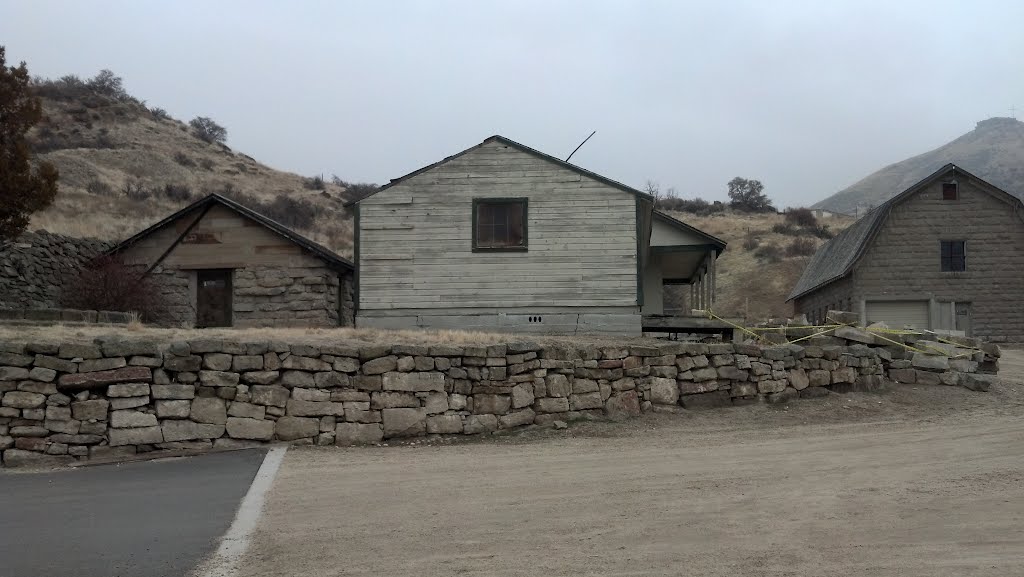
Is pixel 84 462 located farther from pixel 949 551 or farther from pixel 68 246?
pixel 68 246

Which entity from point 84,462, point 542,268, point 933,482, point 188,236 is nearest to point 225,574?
point 84,462

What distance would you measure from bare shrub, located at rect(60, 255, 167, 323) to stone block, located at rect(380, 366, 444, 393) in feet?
36.6

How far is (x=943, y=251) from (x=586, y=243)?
54.5 ft

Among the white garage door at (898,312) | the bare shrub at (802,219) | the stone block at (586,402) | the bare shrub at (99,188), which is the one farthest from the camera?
the bare shrub at (802,219)

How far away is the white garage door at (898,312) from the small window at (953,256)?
144 cm

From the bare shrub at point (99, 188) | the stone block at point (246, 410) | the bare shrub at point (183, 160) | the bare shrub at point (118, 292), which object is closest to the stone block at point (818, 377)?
the stone block at point (246, 410)

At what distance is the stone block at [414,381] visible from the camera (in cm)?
1099

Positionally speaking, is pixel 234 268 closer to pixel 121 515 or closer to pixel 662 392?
pixel 662 392

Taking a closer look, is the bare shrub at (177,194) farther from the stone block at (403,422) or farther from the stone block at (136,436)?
the stone block at (403,422)

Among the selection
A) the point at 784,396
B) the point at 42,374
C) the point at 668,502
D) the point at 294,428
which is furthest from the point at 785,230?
the point at 42,374

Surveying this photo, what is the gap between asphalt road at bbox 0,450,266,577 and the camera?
6098mm

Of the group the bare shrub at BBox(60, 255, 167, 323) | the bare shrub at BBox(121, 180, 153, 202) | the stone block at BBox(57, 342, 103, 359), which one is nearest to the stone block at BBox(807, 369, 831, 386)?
the stone block at BBox(57, 342, 103, 359)

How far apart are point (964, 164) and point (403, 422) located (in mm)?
171783

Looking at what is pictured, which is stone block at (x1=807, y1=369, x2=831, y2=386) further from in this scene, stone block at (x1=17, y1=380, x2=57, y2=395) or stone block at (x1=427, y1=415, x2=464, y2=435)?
stone block at (x1=17, y1=380, x2=57, y2=395)
